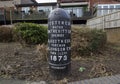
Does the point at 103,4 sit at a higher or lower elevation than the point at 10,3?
lower

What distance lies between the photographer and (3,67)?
7680mm

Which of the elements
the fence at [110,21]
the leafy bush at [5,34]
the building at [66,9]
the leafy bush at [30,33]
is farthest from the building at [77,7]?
the leafy bush at [30,33]

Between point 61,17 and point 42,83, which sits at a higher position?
point 61,17

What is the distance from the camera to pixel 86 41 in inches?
384

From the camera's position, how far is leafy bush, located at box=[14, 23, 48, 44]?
12.6 m

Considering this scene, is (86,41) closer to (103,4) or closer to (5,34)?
(5,34)

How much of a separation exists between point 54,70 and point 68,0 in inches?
1354

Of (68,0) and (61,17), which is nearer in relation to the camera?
(61,17)

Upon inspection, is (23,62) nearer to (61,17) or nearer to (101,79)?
(61,17)

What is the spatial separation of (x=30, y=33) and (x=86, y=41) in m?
3.75

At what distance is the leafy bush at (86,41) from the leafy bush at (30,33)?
2.66m

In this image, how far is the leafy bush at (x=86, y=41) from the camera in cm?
934

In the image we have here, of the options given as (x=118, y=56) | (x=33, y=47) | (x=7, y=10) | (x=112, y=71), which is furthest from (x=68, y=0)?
(x=112, y=71)

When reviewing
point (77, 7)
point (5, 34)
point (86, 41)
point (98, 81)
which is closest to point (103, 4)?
point (77, 7)
